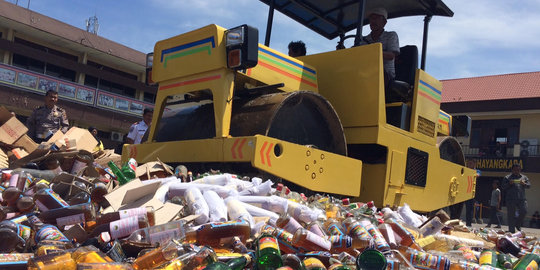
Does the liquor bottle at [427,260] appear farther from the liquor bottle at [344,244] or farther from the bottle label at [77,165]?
the bottle label at [77,165]

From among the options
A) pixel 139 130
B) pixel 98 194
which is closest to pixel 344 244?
pixel 98 194

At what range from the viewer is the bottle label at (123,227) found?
8.96ft

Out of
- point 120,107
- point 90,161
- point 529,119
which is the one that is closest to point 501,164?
point 529,119

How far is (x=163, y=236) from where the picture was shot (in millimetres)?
2740

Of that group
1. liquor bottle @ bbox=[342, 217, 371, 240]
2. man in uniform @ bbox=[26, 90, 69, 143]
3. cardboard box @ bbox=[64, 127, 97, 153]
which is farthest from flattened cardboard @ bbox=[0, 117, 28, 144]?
liquor bottle @ bbox=[342, 217, 371, 240]

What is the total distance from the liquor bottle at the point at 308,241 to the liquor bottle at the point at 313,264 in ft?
0.55

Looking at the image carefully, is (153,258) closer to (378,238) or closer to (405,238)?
(378,238)

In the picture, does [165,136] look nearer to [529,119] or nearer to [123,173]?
[123,173]

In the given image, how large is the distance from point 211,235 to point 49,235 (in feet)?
2.69

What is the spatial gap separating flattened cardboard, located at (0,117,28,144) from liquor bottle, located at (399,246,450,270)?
16.4ft

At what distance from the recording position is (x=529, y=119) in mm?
27391

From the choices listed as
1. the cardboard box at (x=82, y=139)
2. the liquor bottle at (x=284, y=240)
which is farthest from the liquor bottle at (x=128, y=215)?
the cardboard box at (x=82, y=139)

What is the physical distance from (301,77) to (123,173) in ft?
6.76

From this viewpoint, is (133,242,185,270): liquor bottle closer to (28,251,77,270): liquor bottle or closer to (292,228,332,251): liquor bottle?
(28,251,77,270): liquor bottle
